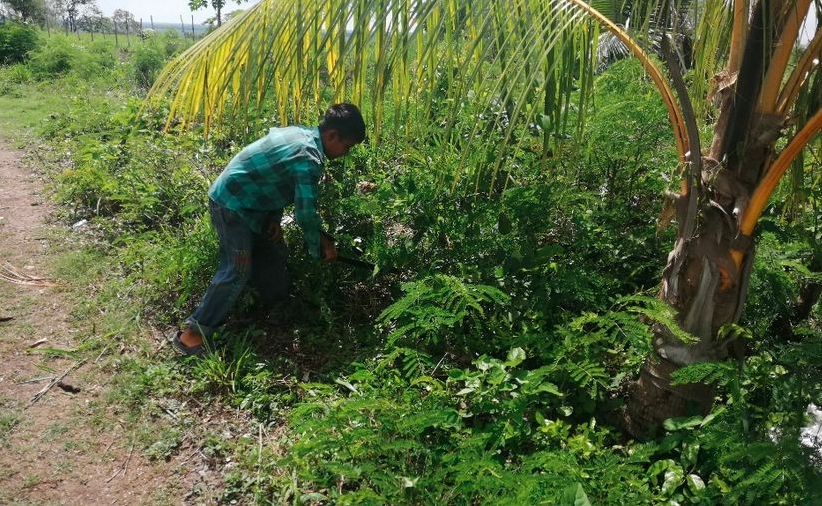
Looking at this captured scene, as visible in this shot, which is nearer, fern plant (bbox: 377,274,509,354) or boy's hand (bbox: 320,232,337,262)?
fern plant (bbox: 377,274,509,354)

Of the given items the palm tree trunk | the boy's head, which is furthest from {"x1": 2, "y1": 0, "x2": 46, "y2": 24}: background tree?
the palm tree trunk

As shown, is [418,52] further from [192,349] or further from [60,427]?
[60,427]

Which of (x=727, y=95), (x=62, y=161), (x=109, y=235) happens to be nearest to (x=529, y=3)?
(x=727, y=95)

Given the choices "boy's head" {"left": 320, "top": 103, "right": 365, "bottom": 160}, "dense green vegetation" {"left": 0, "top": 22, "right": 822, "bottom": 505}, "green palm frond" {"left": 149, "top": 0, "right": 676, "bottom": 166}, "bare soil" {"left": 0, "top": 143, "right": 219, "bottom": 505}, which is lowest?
"bare soil" {"left": 0, "top": 143, "right": 219, "bottom": 505}

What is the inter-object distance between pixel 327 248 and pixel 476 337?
112cm

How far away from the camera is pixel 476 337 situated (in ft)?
11.4

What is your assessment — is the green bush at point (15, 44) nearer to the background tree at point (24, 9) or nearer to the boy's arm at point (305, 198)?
the background tree at point (24, 9)

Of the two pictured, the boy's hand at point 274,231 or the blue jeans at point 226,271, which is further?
the boy's hand at point 274,231

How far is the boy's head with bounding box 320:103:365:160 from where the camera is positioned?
3473 mm

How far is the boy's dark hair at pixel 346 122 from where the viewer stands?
347 cm

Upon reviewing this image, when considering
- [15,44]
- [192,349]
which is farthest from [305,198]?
[15,44]

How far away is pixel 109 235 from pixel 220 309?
2169 millimetres

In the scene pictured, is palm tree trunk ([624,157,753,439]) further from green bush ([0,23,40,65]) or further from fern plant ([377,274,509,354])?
green bush ([0,23,40,65])

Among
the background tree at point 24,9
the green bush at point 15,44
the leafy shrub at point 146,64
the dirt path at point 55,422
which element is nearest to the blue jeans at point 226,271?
the dirt path at point 55,422
